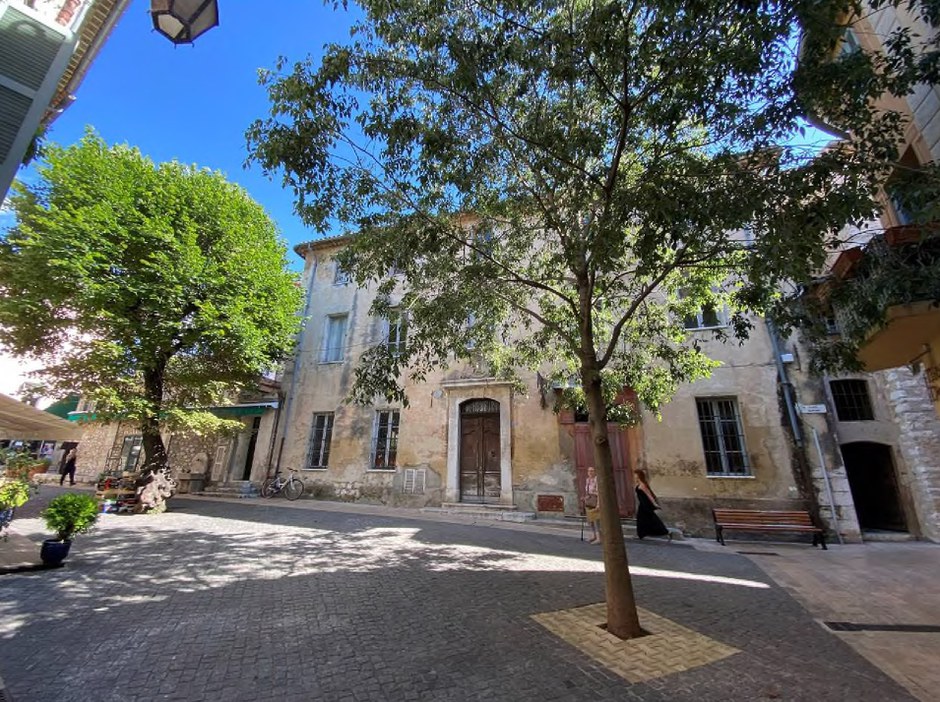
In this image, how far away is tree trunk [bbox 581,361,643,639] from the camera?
4012mm

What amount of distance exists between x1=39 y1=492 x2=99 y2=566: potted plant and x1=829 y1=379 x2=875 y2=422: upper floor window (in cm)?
1509

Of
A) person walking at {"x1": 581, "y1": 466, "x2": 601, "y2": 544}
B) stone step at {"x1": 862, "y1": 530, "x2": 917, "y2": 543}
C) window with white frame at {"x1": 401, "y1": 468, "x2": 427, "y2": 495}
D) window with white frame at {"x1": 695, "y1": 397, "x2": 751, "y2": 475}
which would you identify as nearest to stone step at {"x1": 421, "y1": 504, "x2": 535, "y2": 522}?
window with white frame at {"x1": 401, "y1": 468, "x2": 427, "y2": 495}

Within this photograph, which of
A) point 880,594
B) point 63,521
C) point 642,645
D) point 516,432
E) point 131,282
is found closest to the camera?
point 642,645

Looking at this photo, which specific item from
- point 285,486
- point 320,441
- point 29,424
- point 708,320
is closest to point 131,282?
point 29,424

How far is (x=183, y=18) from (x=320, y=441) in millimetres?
13140

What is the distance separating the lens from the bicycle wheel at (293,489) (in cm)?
1385

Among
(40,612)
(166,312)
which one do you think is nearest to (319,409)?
(166,312)

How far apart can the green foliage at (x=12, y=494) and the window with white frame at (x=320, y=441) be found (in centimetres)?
892

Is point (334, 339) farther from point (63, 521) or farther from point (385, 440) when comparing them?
point (63, 521)

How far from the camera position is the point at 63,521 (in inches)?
234

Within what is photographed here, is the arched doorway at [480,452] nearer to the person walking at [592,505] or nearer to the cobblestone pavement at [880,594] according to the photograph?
the person walking at [592,505]

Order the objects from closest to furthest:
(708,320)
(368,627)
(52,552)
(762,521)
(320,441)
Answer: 1. (368,627)
2. (52,552)
3. (762,521)
4. (708,320)
5. (320,441)

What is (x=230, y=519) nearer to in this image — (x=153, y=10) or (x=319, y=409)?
(x=319, y=409)

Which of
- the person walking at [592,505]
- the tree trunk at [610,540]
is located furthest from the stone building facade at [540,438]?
the tree trunk at [610,540]
